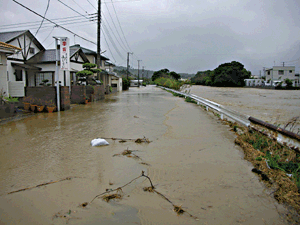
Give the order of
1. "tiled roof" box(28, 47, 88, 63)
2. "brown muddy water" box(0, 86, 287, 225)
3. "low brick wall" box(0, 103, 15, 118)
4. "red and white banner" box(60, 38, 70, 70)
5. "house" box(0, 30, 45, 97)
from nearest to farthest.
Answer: "brown muddy water" box(0, 86, 287, 225) → "low brick wall" box(0, 103, 15, 118) → "red and white banner" box(60, 38, 70, 70) → "house" box(0, 30, 45, 97) → "tiled roof" box(28, 47, 88, 63)

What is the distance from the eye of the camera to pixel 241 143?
617 centimetres

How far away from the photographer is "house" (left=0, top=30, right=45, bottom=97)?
1848 centimetres

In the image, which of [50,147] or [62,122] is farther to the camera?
[62,122]

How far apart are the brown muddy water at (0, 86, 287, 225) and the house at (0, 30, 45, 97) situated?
13.3 m

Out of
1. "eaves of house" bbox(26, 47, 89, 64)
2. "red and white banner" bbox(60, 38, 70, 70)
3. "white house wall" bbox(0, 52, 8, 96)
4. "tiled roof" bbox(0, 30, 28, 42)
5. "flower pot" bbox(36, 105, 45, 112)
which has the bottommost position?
"flower pot" bbox(36, 105, 45, 112)

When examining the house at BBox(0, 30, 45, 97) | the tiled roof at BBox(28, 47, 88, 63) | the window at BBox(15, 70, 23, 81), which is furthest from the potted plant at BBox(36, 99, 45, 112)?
the tiled roof at BBox(28, 47, 88, 63)

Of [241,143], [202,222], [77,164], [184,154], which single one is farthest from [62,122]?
[202,222]

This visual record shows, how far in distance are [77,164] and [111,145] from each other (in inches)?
58.9

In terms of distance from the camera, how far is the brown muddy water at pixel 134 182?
9.73 feet

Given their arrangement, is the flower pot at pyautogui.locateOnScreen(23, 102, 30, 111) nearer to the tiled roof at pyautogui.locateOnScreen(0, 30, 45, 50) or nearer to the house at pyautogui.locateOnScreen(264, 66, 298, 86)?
the tiled roof at pyautogui.locateOnScreen(0, 30, 45, 50)

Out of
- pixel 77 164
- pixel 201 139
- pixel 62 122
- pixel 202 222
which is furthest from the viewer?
pixel 62 122

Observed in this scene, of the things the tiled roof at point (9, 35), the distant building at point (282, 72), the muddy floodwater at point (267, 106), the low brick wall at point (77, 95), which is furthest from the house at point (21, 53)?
the distant building at point (282, 72)

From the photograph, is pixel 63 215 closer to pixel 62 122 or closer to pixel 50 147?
pixel 50 147

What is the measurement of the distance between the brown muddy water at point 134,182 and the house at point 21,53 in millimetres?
13286
